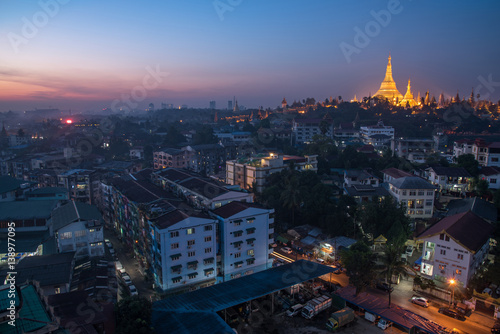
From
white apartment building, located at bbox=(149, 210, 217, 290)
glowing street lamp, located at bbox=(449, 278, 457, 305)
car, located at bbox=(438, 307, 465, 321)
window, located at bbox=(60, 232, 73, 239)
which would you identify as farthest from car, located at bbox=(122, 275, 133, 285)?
glowing street lamp, located at bbox=(449, 278, 457, 305)

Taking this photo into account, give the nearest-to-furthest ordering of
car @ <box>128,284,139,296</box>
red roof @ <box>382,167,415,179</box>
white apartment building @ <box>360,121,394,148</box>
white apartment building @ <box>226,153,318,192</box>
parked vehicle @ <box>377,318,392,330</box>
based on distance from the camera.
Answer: parked vehicle @ <box>377,318,392,330</box> < car @ <box>128,284,139,296</box> < red roof @ <box>382,167,415,179</box> < white apartment building @ <box>226,153,318,192</box> < white apartment building @ <box>360,121,394,148</box>

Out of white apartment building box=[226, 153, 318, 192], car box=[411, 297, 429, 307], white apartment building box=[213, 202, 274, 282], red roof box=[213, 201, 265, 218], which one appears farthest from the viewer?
white apartment building box=[226, 153, 318, 192]

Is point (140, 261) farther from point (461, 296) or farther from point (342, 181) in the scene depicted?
point (342, 181)

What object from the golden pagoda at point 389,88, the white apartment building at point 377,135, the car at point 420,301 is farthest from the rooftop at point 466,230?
the golden pagoda at point 389,88

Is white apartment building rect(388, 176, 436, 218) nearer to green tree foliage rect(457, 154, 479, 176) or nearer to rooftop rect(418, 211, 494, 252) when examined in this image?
rooftop rect(418, 211, 494, 252)

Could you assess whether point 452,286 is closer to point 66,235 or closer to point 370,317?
point 370,317

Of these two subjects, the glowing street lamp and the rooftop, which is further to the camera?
the rooftop
